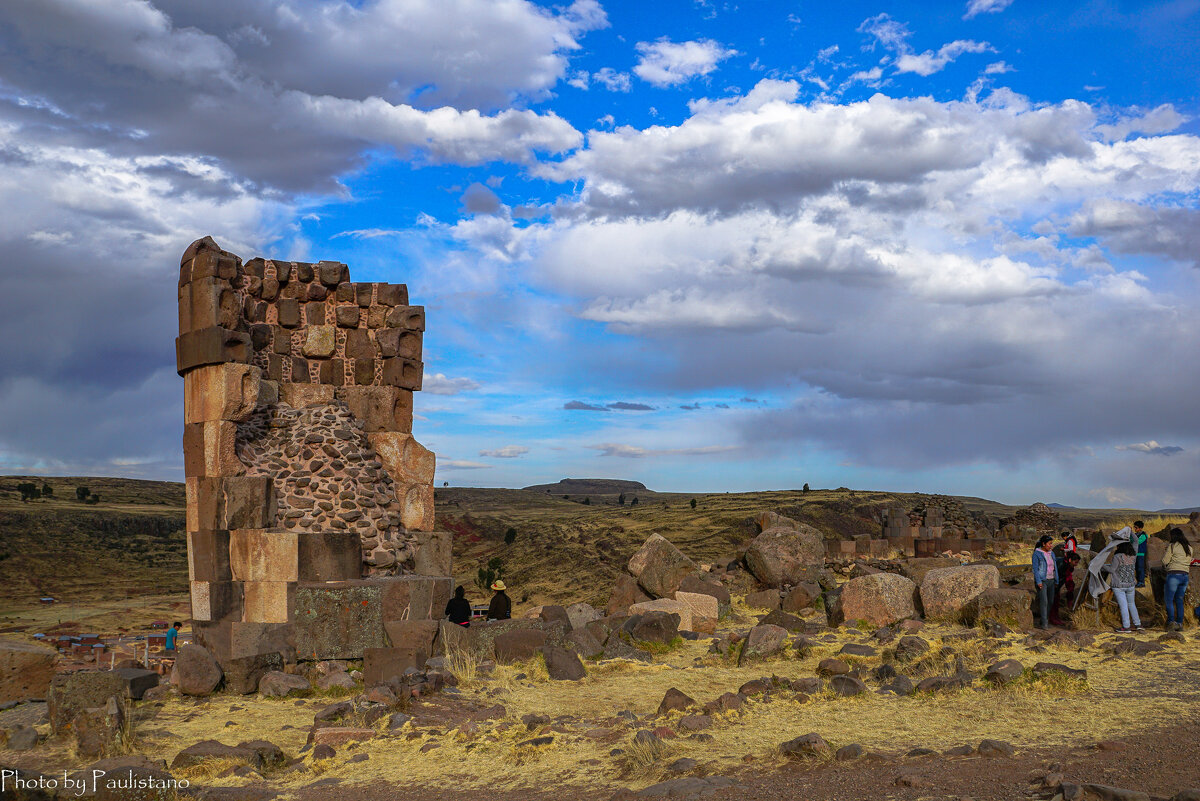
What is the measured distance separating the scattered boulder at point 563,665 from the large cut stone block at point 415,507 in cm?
367

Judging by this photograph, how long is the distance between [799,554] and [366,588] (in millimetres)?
10585

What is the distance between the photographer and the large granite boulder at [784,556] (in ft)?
63.3

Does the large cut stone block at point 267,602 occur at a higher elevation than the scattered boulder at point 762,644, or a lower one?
higher

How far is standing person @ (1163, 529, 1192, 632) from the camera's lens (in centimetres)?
1212

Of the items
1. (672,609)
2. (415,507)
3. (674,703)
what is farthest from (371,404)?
(674,703)

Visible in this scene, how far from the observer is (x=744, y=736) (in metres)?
7.64

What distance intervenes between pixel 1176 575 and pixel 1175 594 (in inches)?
10.9

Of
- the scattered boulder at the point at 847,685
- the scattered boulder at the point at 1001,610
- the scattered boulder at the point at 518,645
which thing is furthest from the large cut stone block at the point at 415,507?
the scattered boulder at the point at 1001,610

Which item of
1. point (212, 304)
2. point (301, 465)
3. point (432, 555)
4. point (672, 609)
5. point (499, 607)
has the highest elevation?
point (212, 304)

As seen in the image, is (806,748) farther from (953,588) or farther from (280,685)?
(953,588)

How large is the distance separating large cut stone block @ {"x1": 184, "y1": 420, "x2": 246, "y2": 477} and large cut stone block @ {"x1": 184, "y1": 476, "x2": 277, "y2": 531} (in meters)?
0.14

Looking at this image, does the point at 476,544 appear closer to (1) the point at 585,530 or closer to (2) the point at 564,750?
(1) the point at 585,530

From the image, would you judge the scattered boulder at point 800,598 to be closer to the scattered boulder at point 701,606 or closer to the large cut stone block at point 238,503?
the scattered boulder at point 701,606

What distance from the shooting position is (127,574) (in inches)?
1612
